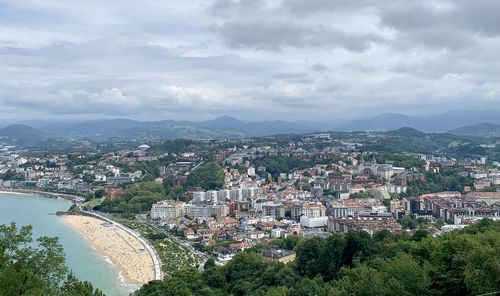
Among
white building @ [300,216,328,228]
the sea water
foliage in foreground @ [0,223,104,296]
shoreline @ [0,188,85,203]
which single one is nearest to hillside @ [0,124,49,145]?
shoreline @ [0,188,85,203]

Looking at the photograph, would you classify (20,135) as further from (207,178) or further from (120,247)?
(120,247)

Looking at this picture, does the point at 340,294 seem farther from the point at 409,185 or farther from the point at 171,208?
the point at 409,185

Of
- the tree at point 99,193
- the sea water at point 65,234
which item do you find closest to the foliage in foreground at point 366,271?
the sea water at point 65,234

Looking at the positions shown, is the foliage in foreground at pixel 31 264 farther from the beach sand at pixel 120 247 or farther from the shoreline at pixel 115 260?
the beach sand at pixel 120 247

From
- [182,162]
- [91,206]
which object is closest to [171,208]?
[91,206]

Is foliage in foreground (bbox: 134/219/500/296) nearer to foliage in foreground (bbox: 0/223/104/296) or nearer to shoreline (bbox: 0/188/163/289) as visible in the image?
shoreline (bbox: 0/188/163/289)

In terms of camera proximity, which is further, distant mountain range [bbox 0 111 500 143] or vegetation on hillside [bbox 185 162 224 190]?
distant mountain range [bbox 0 111 500 143]

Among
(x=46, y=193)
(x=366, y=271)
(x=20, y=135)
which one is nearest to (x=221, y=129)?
(x=20, y=135)
